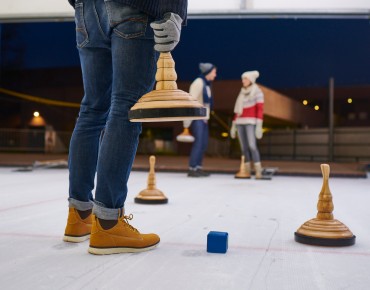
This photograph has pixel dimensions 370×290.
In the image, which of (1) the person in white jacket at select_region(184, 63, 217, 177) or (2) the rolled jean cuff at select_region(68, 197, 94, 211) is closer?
(2) the rolled jean cuff at select_region(68, 197, 94, 211)

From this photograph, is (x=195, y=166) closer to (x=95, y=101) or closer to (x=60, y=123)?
(x=95, y=101)

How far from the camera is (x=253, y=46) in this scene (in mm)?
27969

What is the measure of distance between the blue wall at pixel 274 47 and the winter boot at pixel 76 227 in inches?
975

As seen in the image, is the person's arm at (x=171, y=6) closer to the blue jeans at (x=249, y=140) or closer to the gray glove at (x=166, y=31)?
the gray glove at (x=166, y=31)

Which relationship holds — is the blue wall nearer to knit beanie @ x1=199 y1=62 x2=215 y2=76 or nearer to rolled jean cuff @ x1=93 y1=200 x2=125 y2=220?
knit beanie @ x1=199 y1=62 x2=215 y2=76

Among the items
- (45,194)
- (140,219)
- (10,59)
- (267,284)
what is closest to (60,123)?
(10,59)

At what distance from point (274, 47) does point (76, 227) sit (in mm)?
27926

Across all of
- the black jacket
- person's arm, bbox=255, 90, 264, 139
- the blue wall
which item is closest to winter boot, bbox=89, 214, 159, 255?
the black jacket

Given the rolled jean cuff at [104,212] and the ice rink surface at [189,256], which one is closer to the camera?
the ice rink surface at [189,256]

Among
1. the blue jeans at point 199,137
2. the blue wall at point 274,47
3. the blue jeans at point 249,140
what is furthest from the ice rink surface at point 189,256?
the blue wall at point 274,47

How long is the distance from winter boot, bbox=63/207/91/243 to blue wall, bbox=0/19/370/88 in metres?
24.8

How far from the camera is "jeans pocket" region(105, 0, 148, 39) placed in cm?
150

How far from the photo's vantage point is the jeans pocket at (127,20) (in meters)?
1.50

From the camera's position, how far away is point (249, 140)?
5719 millimetres
